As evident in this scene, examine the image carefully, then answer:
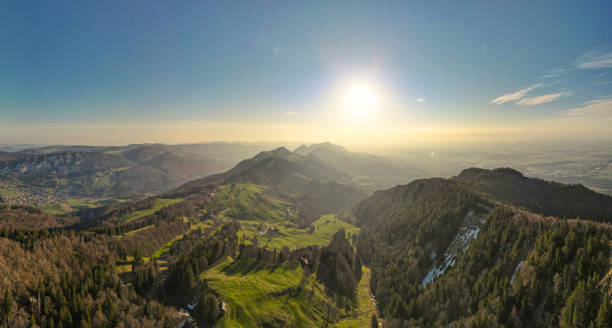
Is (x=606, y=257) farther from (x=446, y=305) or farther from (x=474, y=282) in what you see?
(x=446, y=305)

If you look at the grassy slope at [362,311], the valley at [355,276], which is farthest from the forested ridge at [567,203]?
the grassy slope at [362,311]

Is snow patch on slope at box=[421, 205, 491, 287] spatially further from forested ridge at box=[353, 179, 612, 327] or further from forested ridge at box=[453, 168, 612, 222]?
forested ridge at box=[453, 168, 612, 222]

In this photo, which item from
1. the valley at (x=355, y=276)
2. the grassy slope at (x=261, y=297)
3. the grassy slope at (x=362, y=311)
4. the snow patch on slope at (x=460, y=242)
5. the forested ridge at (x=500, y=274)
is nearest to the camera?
the forested ridge at (x=500, y=274)

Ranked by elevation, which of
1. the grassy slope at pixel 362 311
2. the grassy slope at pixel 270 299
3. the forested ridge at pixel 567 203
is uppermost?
the forested ridge at pixel 567 203

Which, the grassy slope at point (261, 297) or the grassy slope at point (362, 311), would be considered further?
the grassy slope at point (362, 311)

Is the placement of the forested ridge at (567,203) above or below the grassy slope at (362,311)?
above

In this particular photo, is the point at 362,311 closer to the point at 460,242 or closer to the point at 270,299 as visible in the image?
the point at 270,299

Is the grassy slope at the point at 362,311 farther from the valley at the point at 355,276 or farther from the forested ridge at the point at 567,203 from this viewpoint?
the forested ridge at the point at 567,203

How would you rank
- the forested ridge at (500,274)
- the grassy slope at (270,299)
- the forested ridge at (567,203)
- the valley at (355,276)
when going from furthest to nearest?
the forested ridge at (567,203) → the grassy slope at (270,299) → the valley at (355,276) → the forested ridge at (500,274)

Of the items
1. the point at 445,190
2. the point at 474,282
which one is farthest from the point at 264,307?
the point at 445,190
